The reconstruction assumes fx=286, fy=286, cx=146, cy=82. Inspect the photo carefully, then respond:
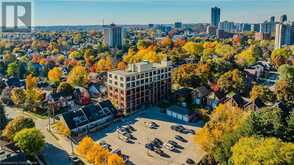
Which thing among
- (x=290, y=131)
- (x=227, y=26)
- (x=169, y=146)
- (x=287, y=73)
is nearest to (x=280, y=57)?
(x=287, y=73)

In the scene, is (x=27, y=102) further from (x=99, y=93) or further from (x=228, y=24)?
(x=228, y=24)

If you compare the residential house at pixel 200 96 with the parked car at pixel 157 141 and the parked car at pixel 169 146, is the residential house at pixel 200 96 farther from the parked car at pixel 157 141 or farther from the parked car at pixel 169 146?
the parked car at pixel 169 146

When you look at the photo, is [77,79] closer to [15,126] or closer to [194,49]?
[15,126]

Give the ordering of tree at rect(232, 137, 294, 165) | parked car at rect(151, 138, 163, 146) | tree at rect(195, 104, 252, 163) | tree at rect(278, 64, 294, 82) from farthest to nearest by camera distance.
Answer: tree at rect(278, 64, 294, 82), parked car at rect(151, 138, 163, 146), tree at rect(195, 104, 252, 163), tree at rect(232, 137, 294, 165)

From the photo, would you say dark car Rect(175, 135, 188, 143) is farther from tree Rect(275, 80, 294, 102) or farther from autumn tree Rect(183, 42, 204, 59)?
autumn tree Rect(183, 42, 204, 59)

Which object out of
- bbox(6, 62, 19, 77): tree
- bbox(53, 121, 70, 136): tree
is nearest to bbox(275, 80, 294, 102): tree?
bbox(53, 121, 70, 136): tree

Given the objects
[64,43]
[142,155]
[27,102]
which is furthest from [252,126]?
[64,43]

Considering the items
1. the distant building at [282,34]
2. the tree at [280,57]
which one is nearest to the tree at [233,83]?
the tree at [280,57]
